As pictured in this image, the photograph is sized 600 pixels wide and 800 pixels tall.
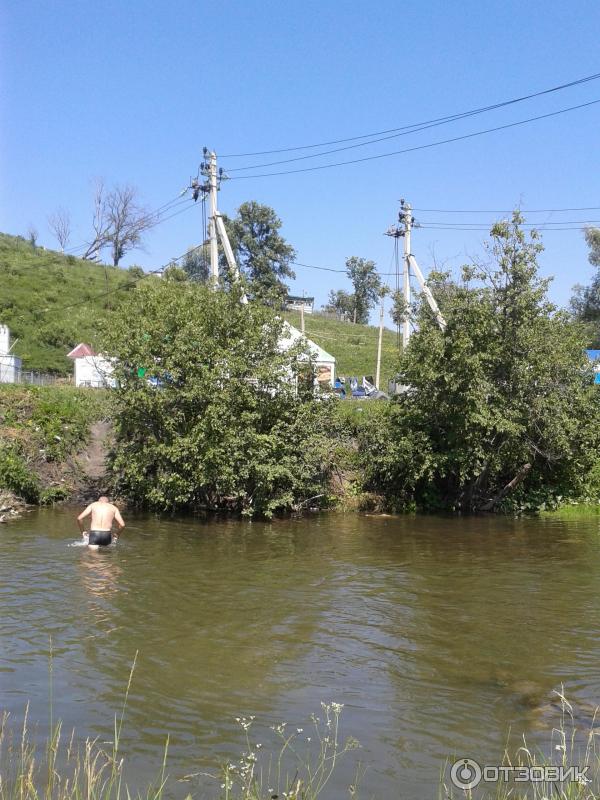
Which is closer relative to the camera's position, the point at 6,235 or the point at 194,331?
the point at 194,331

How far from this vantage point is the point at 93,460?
24.7m

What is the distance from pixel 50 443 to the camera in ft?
79.5

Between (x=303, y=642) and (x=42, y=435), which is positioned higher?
(x=42, y=435)

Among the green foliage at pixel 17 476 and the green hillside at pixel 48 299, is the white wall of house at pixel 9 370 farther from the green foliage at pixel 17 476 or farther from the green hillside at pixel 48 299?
the green foliage at pixel 17 476

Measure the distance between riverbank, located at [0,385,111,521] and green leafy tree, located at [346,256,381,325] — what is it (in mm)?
71408

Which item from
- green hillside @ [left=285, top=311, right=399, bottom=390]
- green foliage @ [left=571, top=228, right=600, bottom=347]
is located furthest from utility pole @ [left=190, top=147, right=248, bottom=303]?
green foliage @ [left=571, top=228, right=600, bottom=347]

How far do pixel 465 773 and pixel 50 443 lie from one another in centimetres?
2013

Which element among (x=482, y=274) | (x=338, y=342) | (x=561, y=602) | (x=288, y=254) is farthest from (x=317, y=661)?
(x=288, y=254)

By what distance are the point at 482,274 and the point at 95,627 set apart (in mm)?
15394

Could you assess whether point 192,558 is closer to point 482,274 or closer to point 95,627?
point 95,627

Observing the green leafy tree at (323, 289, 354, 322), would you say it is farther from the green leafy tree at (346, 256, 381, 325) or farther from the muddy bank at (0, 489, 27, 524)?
the muddy bank at (0, 489, 27, 524)

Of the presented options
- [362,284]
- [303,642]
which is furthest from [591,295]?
[303,642]

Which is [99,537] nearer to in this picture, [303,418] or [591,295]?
A: [303,418]

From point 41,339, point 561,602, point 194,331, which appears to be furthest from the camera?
point 41,339
